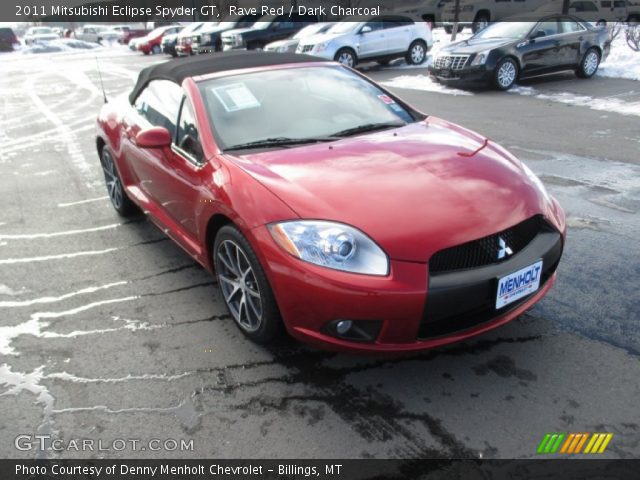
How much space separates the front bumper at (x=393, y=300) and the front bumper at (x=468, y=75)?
30.8ft

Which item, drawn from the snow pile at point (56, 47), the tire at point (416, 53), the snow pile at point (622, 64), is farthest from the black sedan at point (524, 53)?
the snow pile at point (56, 47)

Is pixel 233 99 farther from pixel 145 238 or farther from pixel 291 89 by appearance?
pixel 145 238

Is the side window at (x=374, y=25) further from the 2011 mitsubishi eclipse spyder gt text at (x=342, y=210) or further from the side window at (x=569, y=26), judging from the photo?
the 2011 mitsubishi eclipse spyder gt text at (x=342, y=210)

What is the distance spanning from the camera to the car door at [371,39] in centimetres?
1535

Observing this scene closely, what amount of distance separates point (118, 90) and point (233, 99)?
11.6 metres

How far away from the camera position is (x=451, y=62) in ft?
38.0

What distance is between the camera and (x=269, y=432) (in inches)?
95.0

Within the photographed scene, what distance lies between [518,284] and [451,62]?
10.0 metres

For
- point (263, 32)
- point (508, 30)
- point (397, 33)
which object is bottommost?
point (508, 30)

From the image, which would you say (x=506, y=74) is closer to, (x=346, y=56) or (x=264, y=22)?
(x=346, y=56)

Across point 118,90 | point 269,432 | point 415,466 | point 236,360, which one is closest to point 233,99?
point 236,360

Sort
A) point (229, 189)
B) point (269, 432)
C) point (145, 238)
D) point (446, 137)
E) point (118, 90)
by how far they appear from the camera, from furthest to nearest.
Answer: point (118, 90), point (145, 238), point (446, 137), point (229, 189), point (269, 432)

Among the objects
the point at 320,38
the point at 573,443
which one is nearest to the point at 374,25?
the point at 320,38

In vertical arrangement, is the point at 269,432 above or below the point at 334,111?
below
